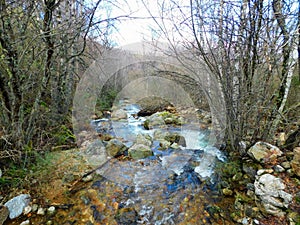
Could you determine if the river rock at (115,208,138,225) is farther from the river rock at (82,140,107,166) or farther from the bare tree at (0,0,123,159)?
the bare tree at (0,0,123,159)

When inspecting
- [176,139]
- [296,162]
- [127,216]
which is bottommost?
[127,216]

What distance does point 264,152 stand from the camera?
7.42 feet

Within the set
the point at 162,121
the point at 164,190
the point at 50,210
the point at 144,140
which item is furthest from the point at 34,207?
the point at 162,121

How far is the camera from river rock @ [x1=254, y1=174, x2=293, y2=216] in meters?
1.66

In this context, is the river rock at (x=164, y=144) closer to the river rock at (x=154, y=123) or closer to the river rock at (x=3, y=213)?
the river rock at (x=154, y=123)

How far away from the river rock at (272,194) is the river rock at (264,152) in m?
0.33

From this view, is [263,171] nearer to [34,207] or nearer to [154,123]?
[34,207]

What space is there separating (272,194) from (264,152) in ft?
2.13

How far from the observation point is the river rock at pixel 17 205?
5.66ft

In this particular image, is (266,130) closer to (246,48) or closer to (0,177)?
(246,48)

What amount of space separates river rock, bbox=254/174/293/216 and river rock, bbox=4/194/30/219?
248cm

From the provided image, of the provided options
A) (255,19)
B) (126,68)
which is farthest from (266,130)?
(126,68)

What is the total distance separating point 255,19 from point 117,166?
287cm

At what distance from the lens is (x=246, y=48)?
2.28 meters
